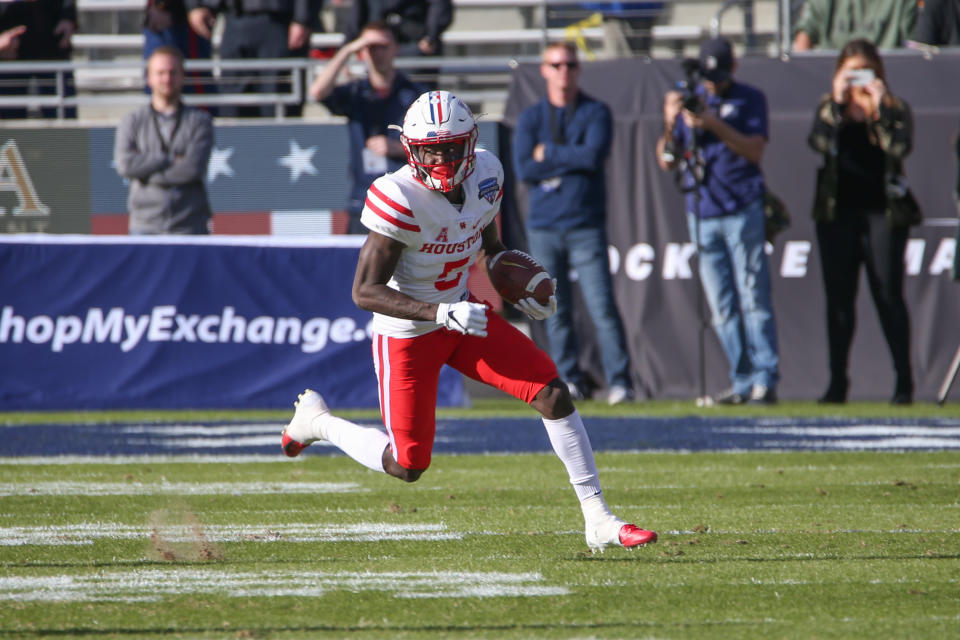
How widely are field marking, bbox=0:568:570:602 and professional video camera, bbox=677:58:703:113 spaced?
5561 mm

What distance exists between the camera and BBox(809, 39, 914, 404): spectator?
369 inches

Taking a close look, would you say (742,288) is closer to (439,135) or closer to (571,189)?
(571,189)

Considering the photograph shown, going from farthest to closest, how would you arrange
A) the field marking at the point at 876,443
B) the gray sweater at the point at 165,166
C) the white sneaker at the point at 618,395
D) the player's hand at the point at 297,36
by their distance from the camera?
the player's hand at the point at 297,36 < the white sneaker at the point at 618,395 < the gray sweater at the point at 165,166 < the field marking at the point at 876,443

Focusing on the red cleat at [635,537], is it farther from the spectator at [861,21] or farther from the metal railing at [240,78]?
the spectator at [861,21]

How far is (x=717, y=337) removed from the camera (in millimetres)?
10477

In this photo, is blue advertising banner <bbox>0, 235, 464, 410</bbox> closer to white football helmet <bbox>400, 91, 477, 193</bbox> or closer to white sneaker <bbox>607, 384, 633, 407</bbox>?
white sneaker <bbox>607, 384, 633, 407</bbox>

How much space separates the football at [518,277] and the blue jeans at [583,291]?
182 inches

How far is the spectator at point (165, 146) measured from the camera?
989 centimetres

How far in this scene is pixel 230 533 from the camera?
521 centimetres

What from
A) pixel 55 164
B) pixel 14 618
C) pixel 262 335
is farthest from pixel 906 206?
pixel 14 618

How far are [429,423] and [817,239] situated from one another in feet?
18.3

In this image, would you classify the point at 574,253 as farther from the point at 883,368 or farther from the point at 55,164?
the point at 55,164

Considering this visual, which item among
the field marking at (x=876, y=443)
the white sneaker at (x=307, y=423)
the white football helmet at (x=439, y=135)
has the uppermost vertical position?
the white football helmet at (x=439, y=135)

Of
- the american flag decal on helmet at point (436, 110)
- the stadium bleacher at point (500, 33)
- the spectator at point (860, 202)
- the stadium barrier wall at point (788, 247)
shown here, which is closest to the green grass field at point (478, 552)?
the american flag decal on helmet at point (436, 110)
